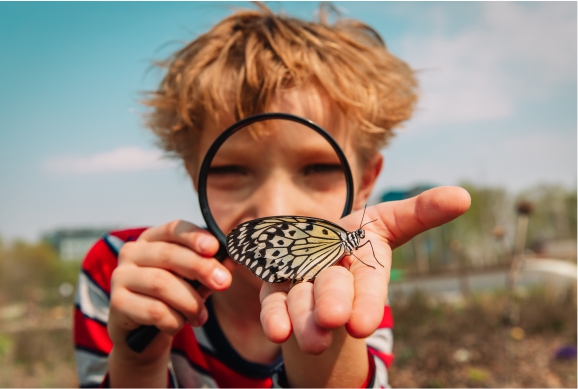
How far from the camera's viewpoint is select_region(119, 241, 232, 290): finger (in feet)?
6.68

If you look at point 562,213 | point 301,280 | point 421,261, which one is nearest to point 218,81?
point 301,280

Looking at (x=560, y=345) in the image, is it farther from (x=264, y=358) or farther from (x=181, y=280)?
(x=181, y=280)

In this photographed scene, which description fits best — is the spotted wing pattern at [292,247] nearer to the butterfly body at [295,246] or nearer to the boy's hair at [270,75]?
the butterfly body at [295,246]

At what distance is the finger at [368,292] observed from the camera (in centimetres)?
112

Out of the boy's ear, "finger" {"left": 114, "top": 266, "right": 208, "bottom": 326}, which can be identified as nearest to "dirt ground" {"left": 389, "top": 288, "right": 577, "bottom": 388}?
the boy's ear

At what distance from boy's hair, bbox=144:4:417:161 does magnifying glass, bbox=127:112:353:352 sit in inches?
11.6

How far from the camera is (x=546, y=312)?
6.79m

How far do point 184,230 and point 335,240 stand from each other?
88cm

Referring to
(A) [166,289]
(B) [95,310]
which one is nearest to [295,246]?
(A) [166,289]

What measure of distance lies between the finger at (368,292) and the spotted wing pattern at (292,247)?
0.11 meters

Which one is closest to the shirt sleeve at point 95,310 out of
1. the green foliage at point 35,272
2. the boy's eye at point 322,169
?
the boy's eye at point 322,169

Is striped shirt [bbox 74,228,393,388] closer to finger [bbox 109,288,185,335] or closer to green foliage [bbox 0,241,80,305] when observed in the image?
finger [bbox 109,288,185,335]

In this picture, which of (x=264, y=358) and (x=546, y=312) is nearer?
(x=264, y=358)

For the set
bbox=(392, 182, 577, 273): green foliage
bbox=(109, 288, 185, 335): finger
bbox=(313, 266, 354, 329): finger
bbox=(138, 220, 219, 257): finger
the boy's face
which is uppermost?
bbox=(313, 266, 354, 329): finger
